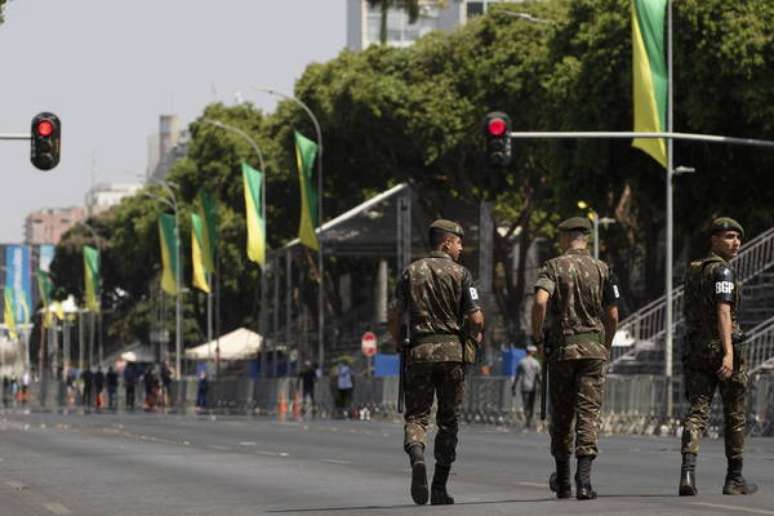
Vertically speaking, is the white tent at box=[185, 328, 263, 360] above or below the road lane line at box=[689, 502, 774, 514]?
above

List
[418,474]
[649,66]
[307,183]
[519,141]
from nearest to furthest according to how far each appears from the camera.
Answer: [418,474] → [649,66] → [307,183] → [519,141]

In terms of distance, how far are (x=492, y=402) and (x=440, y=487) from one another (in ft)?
118

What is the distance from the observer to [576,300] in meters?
15.7

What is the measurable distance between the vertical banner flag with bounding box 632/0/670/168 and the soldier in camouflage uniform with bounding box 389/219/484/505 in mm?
25871

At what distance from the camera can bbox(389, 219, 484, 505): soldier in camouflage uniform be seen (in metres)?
15.6

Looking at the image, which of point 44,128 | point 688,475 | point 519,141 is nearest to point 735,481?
point 688,475

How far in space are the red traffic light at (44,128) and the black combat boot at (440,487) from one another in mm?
22804

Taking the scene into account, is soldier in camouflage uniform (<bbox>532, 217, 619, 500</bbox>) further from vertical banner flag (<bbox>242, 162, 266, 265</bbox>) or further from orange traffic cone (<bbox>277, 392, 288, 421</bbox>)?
orange traffic cone (<bbox>277, 392, 288, 421</bbox>)

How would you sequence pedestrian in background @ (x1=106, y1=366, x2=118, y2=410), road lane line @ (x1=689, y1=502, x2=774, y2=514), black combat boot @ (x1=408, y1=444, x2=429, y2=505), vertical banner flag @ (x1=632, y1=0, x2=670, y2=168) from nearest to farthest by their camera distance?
road lane line @ (x1=689, y1=502, x2=774, y2=514) < black combat boot @ (x1=408, y1=444, x2=429, y2=505) < vertical banner flag @ (x1=632, y1=0, x2=670, y2=168) < pedestrian in background @ (x1=106, y1=366, x2=118, y2=410)

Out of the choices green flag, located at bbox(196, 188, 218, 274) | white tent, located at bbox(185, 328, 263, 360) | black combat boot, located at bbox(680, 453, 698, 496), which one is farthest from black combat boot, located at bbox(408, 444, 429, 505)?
white tent, located at bbox(185, 328, 263, 360)

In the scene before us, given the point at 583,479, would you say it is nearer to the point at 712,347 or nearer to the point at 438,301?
the point at 712,347

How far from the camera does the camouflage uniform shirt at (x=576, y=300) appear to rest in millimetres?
15648

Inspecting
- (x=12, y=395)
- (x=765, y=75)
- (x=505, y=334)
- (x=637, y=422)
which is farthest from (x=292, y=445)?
(x=12, y=395)

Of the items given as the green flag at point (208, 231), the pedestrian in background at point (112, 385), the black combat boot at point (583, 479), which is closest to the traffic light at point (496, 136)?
the black combat boot at point (583, 479)
